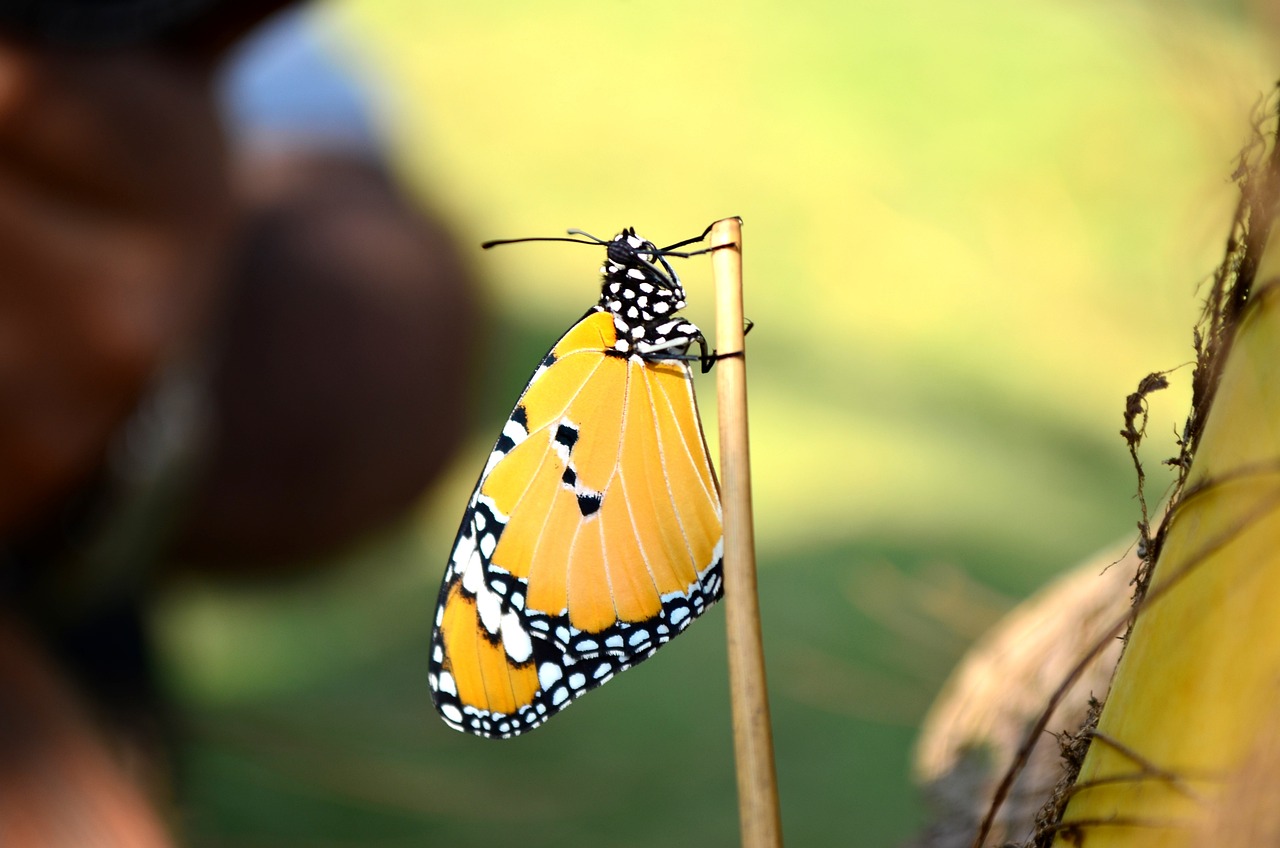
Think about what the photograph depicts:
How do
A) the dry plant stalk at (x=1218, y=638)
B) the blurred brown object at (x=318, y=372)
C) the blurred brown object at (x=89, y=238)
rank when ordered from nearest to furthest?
the dry plant stalk at (x=1218, y=638) → the blurred brown object at (x=89, y=238) → the blurred brown object at (x=318, y=372)

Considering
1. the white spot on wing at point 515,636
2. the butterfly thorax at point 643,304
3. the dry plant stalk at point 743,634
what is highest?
the butterfly thorax at point 643,304

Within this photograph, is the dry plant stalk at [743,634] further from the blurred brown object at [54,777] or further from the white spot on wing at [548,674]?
the blurred brown object at [54,777]

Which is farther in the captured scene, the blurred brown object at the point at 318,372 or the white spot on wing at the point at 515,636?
the blurred brown object at the point at 318,372

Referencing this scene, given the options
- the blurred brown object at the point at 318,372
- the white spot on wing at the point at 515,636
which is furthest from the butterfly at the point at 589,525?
the blurred brown object at the point at 318,372

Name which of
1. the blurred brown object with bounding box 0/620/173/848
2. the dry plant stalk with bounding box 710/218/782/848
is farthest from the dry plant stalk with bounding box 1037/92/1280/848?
the blurred brown object with bounding box 0/620/173/848

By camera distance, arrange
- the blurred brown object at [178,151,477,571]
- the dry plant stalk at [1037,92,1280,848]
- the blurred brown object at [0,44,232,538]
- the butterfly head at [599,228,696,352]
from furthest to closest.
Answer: the blurred brown object at [178,151,477,571], the blurred brown object at [0,44,232,538], the butterfly head at [599,228,696,352], the dry plant stalk at [1037,92,1280,848]

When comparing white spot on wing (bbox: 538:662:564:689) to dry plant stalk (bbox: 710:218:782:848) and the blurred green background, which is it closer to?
dry plant stalk (bbox: 710:218:782:848)
